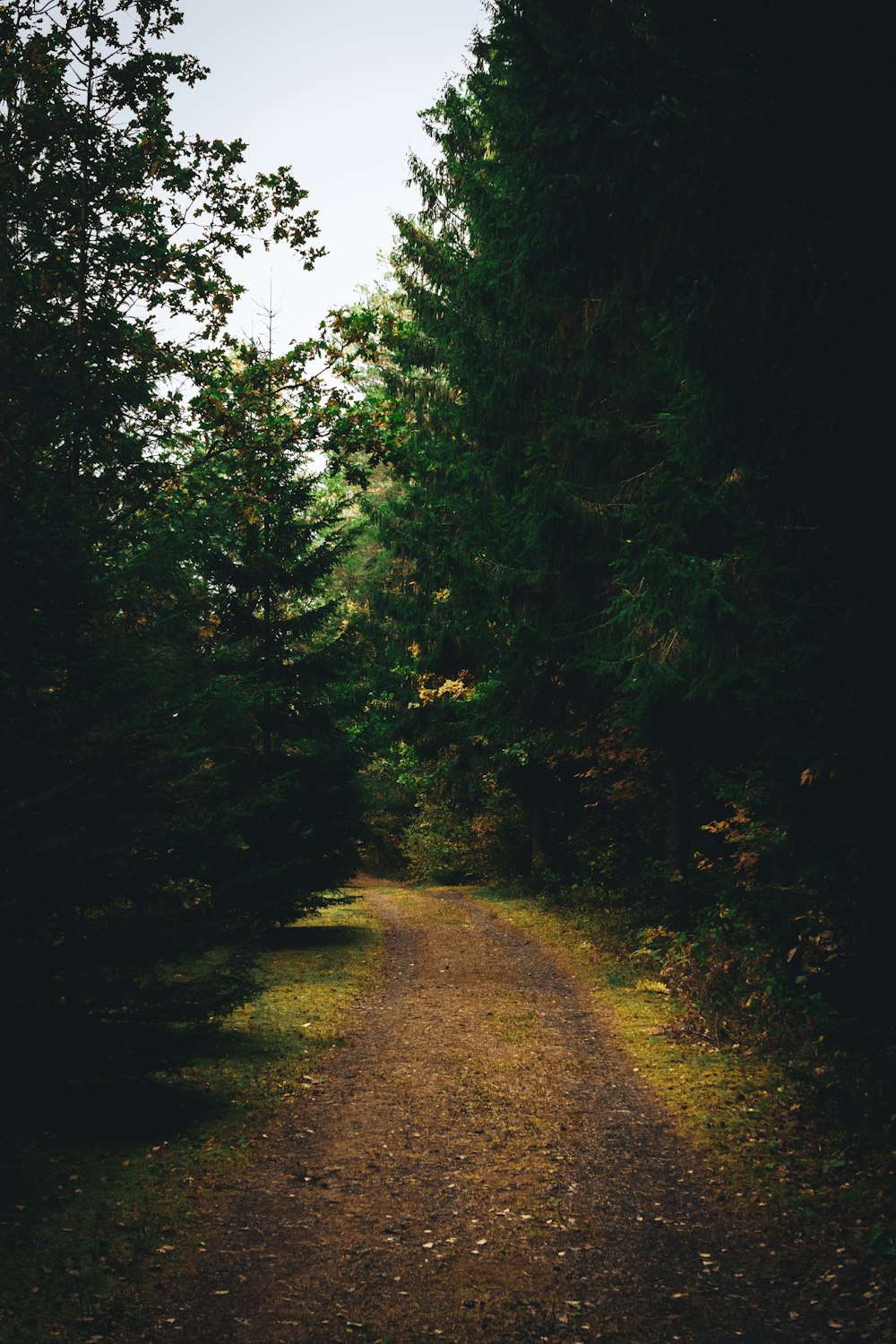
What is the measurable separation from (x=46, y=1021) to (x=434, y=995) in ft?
22.3

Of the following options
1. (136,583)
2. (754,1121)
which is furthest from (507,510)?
(754,1121)

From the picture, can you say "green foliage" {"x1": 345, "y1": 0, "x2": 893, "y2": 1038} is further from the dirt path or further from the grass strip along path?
the dirt path

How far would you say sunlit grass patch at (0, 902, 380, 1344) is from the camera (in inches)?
178

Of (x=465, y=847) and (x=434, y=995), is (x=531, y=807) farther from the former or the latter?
(x=434, y=995)

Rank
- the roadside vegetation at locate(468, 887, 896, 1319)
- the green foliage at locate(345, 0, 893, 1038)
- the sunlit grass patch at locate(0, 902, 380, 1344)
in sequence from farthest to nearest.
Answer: the green foliage at locate(345, 0, 893, 1038) → the roadside vegetation at locate(468, 887, 896, 1319) → the sunlit grass patch at locate(0, 902, 380, 1344)

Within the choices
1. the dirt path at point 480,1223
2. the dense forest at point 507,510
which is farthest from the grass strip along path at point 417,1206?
the dense forest at point 507,510

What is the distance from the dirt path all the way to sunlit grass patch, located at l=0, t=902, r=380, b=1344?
0.30 metres

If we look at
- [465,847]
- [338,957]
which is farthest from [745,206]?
[465,847]

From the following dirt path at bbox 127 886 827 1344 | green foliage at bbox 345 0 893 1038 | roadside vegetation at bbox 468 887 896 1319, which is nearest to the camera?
dirt path at bbox 127 886 827 1344

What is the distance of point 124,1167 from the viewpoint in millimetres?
6059

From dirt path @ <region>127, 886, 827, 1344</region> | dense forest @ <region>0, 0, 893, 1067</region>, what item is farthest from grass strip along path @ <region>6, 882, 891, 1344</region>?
dense forest @ <region>0, 0, 893, 1067</region>

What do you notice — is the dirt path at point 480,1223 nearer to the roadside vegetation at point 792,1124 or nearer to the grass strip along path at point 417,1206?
the grass strip along path at point 417,1206

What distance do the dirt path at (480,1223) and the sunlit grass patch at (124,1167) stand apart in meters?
0.30

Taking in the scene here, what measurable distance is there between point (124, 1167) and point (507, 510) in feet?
32.2
